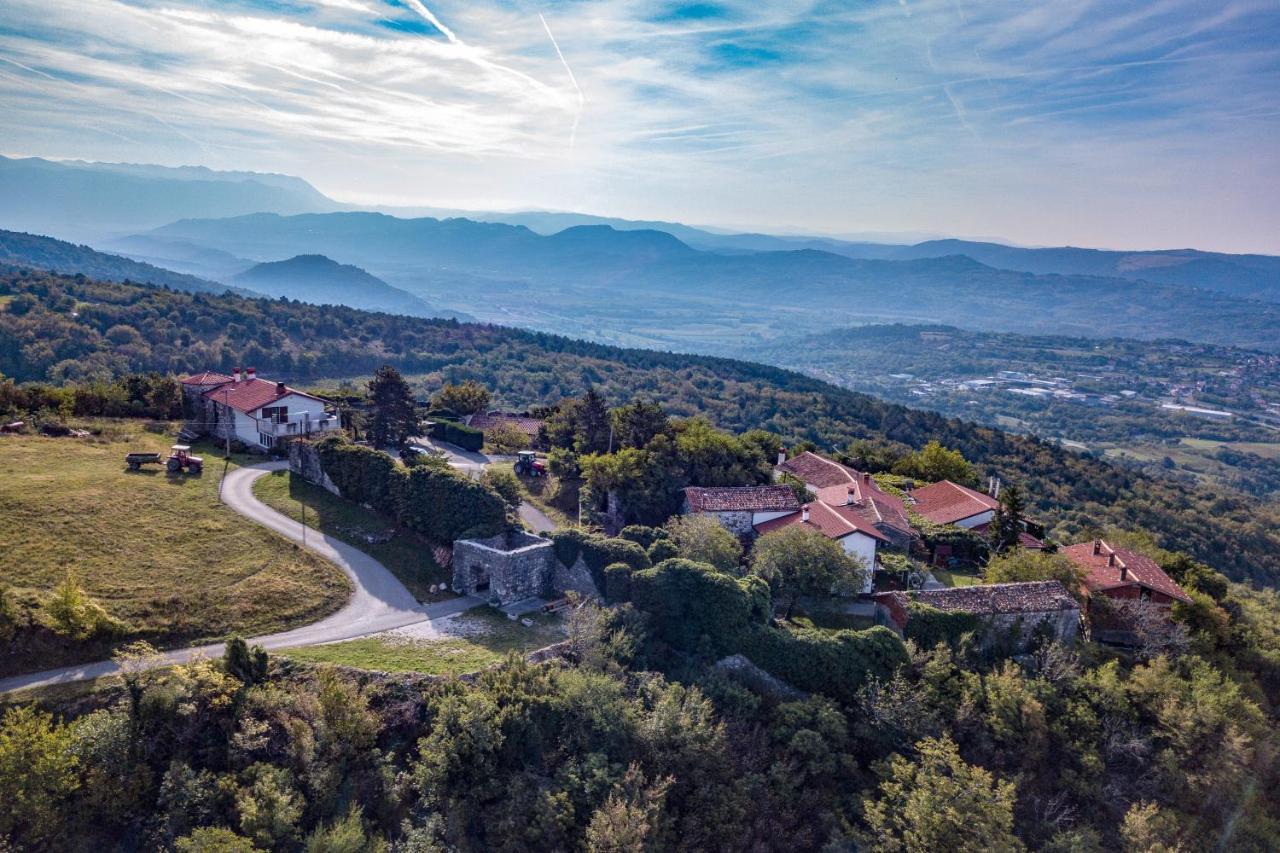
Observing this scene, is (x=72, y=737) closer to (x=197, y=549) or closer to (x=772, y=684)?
(x=197, y=549)

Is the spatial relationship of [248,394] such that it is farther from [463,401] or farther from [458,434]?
[463,401]

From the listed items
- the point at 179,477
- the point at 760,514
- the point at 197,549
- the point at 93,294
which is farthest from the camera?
the point at 93,294

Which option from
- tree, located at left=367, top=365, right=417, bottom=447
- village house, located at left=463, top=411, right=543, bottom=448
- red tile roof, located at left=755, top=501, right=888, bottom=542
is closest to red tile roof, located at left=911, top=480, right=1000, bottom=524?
red tile roof, located at left=755, top=501, right=888, bottom=542

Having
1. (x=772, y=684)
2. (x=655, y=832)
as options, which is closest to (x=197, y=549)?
(x=655, y=832)

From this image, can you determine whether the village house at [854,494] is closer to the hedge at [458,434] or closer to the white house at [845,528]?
the white house at [845,528]

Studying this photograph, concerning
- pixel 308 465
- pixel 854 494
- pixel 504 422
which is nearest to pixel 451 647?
pixel 308 465

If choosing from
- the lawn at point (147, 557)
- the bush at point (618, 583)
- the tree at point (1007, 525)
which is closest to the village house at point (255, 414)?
the lawn at point (147, 557)

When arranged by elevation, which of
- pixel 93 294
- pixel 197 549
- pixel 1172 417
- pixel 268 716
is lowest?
pixel 1172 417

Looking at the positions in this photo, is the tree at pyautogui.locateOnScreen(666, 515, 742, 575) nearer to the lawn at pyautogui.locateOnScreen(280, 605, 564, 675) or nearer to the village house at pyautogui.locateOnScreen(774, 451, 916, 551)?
the lawn at pyautogui.locateOnScreen(280, 605, 564, 675)
